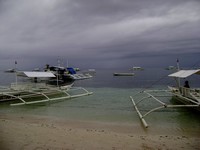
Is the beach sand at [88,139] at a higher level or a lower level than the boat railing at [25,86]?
lower

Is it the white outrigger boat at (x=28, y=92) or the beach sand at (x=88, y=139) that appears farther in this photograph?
the white outrigger boat at (x=28, y=92)

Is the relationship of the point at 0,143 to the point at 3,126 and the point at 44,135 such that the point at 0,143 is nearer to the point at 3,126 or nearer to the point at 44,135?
the point at 44,135

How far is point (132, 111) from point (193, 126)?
5.13 meters

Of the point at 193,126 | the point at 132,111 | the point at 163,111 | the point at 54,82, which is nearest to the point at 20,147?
the point at 193,126

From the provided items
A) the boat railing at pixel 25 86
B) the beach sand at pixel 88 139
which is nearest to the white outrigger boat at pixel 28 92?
the boat railing at pixel 25 86

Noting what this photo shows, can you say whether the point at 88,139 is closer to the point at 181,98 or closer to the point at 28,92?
the point at 181,98

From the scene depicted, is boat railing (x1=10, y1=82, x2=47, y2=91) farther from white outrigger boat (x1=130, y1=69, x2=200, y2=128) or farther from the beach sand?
the beach sand

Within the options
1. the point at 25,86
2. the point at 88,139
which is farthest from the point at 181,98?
the point at 25,86

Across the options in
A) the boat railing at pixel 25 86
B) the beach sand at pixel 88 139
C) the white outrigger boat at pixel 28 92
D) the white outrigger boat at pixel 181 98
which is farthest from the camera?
the boat railing at pixel 25 86

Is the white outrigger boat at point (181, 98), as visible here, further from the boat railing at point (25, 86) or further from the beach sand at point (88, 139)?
the boat railing at point (25, 86)

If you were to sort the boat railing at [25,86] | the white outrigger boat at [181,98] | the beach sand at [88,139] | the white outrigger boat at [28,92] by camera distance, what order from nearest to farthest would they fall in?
the beach sand at [88,139] < the white outrigger boat at [181,98] < the white outrigger boat at [28,92] < the boat railing at [25,86]

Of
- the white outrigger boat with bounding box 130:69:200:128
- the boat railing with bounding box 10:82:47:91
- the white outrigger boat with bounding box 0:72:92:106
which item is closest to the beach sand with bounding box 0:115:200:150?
the white outrigger boat with bounding box 130:69:200:128

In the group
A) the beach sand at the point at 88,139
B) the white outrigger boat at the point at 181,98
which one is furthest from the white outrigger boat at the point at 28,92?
the beach sand at the point at 88,139

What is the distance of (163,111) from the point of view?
16.1 meters
